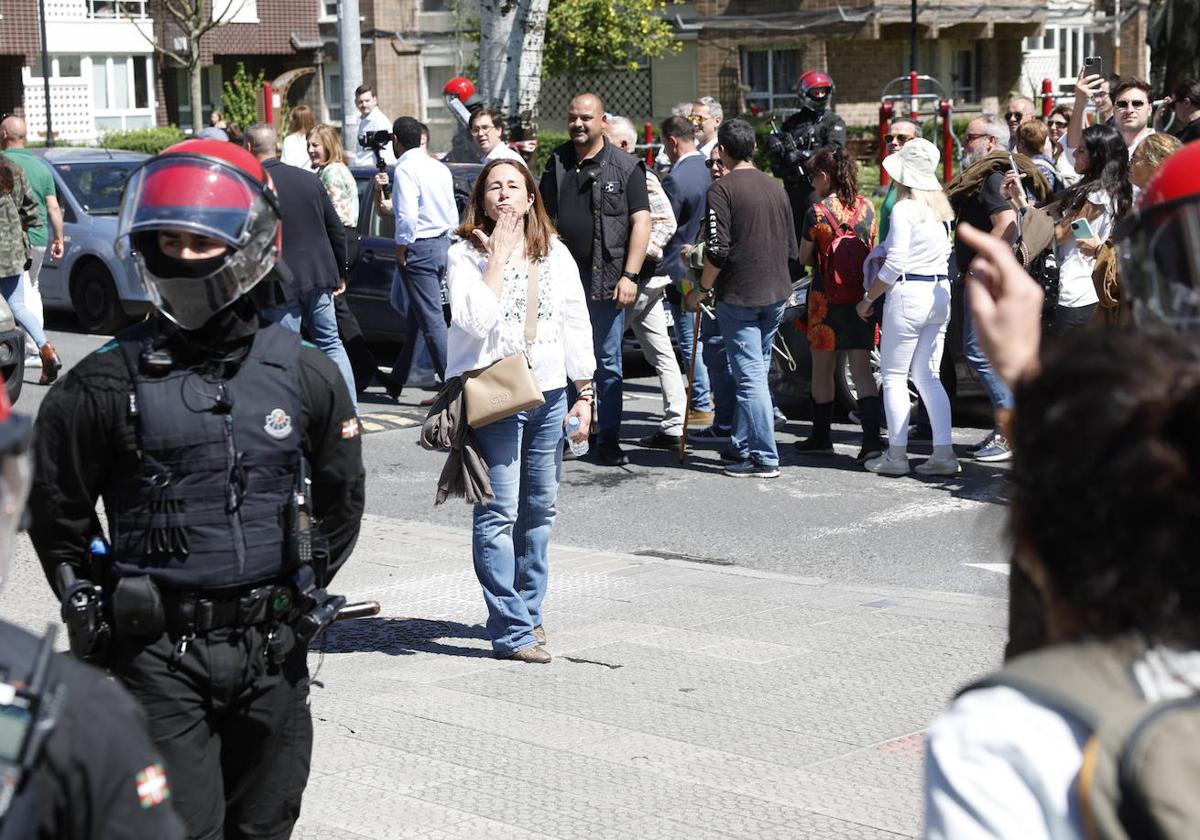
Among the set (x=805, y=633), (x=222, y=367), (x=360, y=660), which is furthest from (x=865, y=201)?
(x=222, y=367)

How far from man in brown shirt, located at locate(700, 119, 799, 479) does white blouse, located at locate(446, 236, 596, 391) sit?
9.74 ft

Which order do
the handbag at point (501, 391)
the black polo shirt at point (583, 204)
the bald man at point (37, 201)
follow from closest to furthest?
1. the handbag at point (501, 391)
2. the black polo shirt at point (583, 204)
3. the bald man at point (37, 201)

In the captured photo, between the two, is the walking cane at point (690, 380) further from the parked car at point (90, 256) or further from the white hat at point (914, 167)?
the parked car at point (90, 256)

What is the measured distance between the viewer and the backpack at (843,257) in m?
9.62

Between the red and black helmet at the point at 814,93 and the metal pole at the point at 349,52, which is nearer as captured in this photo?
the red and black helmet at the point at 814,93

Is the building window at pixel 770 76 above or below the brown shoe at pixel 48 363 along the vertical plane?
above

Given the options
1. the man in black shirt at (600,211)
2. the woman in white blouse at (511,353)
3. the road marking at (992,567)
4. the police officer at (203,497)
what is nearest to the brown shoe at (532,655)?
the woman in white blouse at (511,353)

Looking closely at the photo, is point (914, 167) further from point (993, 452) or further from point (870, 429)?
point (993, 452)

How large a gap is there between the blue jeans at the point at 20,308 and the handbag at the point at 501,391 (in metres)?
7.27

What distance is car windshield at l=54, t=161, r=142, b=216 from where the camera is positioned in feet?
54.7

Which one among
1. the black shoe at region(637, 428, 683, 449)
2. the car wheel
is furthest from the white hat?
the car wheel

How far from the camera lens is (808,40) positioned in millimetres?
39656

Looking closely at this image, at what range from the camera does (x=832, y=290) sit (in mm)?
9719

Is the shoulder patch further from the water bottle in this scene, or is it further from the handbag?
the water bottle
